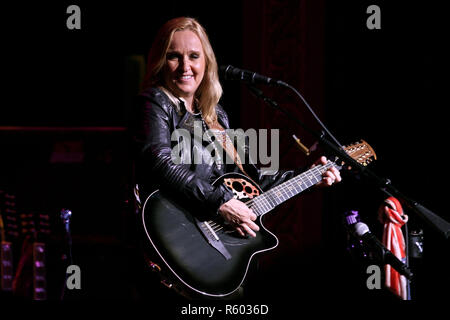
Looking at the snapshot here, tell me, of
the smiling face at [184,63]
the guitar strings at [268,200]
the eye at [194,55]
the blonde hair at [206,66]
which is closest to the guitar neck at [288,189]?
the guitar strings at [268,200]

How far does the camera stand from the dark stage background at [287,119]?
3.58 metres

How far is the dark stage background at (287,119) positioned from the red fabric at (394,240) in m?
0.11

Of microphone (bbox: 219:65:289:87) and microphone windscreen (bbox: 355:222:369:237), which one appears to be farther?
microphone windscreen (bbox: 355:222:369:237)

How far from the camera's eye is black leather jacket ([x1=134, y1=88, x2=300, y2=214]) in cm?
212

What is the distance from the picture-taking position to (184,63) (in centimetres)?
232

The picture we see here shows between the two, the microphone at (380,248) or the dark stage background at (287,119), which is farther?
the dark stage background at (287,119)

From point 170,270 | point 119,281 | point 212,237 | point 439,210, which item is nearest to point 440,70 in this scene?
point 439,210

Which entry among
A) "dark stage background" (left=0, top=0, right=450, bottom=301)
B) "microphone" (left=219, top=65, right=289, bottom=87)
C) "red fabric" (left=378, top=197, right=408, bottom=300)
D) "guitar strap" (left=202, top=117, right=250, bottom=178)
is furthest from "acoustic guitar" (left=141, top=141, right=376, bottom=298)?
"red fabric" (left=378, top=197, right=408, bottom=300)

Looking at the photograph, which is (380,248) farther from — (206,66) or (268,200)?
(206,66)

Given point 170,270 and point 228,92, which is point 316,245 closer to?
point 228,92

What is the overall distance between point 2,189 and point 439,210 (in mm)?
4281

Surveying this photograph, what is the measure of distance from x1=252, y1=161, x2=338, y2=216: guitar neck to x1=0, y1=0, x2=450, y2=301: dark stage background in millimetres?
847

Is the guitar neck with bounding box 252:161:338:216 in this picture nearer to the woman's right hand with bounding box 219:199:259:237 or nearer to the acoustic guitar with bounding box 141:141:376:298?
the acoustic guitar with bounding box 141:141:376:298

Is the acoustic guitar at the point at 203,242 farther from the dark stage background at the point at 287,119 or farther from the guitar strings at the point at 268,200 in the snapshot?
the dark stage background at the point at 287,119
